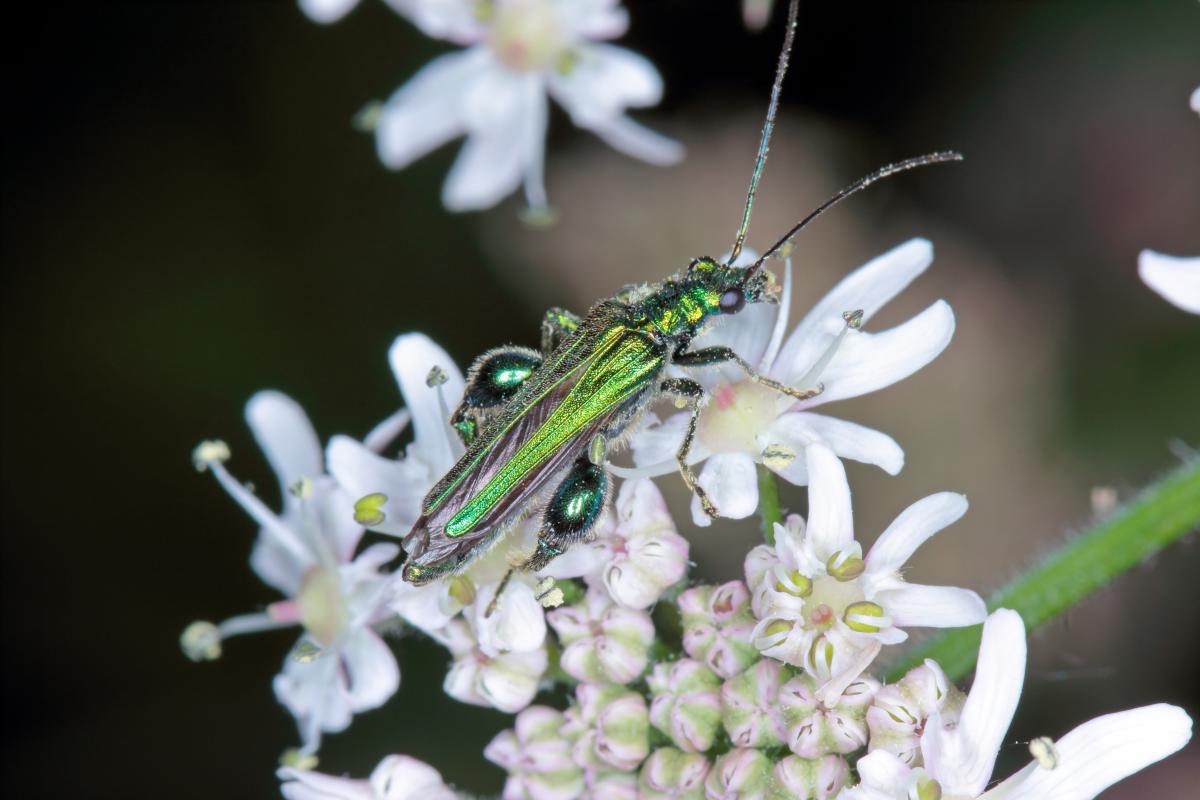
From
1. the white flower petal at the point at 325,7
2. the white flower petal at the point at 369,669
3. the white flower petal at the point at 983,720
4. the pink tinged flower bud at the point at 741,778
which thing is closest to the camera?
the white flower petal at the point at 983,720

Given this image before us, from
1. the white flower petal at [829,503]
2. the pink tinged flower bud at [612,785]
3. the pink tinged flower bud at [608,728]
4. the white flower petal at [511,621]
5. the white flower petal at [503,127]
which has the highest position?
the white flower petal at [503,127]

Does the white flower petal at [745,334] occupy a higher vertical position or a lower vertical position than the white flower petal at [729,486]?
higher

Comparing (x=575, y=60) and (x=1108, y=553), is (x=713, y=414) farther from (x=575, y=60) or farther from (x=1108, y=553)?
(x=575, y=60)

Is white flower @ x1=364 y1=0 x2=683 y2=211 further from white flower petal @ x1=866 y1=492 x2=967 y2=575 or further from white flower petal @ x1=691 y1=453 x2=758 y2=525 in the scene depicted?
white flower petal @ x1=866 y1=492 x2=967 y2=575

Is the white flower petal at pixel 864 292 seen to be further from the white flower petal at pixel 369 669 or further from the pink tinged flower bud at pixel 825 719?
the white flower petal at pixel 369 669

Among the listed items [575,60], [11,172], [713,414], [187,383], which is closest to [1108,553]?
[713,414]

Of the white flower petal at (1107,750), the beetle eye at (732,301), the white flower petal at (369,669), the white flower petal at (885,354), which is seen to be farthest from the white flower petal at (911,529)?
the white flower petal at (369,669)

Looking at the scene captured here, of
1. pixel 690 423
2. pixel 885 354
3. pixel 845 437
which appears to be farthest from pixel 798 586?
pixel 885 354

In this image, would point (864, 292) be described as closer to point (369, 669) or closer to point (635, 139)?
point (635, 139)

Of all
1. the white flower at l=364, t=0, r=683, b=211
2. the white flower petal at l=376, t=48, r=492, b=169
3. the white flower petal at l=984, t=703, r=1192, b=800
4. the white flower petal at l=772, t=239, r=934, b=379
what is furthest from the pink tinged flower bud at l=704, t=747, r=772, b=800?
→ the white flower petal at l=376, t=48, r=492, b=169
